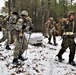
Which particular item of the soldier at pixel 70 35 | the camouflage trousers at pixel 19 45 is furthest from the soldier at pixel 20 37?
the soldier at pixel 70 35

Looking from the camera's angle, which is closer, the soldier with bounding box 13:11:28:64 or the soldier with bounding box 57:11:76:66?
the soldier with bounding box 13:11:28:64

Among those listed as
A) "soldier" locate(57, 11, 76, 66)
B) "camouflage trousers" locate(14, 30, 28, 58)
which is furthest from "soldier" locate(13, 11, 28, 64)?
"soldier" locate(57, 11, 76, 66)

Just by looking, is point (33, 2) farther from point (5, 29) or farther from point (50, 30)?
point (5, 29)

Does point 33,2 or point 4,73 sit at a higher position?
point 33,2

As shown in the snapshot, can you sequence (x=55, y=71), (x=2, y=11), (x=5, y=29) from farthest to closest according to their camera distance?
(x=2, y=11), (x=5, y=29), (x=55, y=71)

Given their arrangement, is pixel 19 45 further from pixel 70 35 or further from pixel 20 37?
pixel 70 35

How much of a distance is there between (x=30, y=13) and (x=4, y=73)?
40.8 meters

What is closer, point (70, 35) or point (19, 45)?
point (19, 45)

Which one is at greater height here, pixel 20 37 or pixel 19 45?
pixel 20 37

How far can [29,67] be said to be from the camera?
27.8 feet

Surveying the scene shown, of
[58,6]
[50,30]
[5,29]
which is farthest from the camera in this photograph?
[58,6]

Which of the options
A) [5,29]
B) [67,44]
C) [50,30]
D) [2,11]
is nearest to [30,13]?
[2,11]

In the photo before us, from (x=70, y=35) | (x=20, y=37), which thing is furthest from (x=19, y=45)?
(x=70, y=35)

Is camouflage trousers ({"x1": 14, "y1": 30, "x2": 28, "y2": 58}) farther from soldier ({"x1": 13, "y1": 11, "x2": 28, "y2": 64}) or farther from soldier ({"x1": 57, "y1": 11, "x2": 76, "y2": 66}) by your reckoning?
soldier ({"x1": 57, "y1": 11, "x2": 76, "y2": 66})
